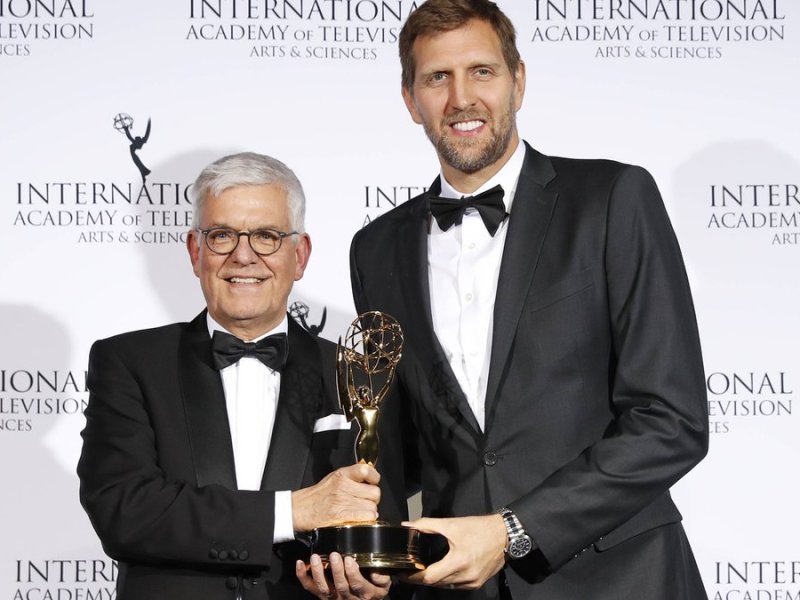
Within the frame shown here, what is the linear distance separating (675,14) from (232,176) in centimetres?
169

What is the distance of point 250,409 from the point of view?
273cm

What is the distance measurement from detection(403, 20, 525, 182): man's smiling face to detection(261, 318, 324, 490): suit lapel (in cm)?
53

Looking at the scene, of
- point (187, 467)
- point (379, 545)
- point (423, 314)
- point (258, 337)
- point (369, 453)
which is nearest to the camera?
point (379, 545)

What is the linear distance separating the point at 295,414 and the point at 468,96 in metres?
0.78

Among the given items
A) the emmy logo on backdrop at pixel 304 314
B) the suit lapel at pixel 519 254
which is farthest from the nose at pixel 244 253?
the emmy logo on backdrop at pixel 304 314

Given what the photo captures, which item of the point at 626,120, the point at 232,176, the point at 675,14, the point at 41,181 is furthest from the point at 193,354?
the point at 675,14

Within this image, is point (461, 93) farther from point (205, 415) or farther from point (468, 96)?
point (205, 415)

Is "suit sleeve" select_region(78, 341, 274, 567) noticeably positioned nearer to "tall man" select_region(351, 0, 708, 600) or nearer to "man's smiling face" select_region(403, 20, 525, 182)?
"tall man" select_region(351, 0, 708, 600)

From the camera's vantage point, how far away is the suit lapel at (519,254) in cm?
254

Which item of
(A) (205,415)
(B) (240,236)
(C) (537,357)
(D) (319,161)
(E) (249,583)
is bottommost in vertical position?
(E) (249,583)

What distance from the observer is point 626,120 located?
12.4ft

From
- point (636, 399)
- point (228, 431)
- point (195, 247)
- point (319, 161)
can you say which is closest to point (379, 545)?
point (228, 431)

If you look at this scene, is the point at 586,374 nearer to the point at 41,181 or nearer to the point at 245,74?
the point at 245,74

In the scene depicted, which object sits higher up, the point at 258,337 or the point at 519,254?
the point at 519,254
